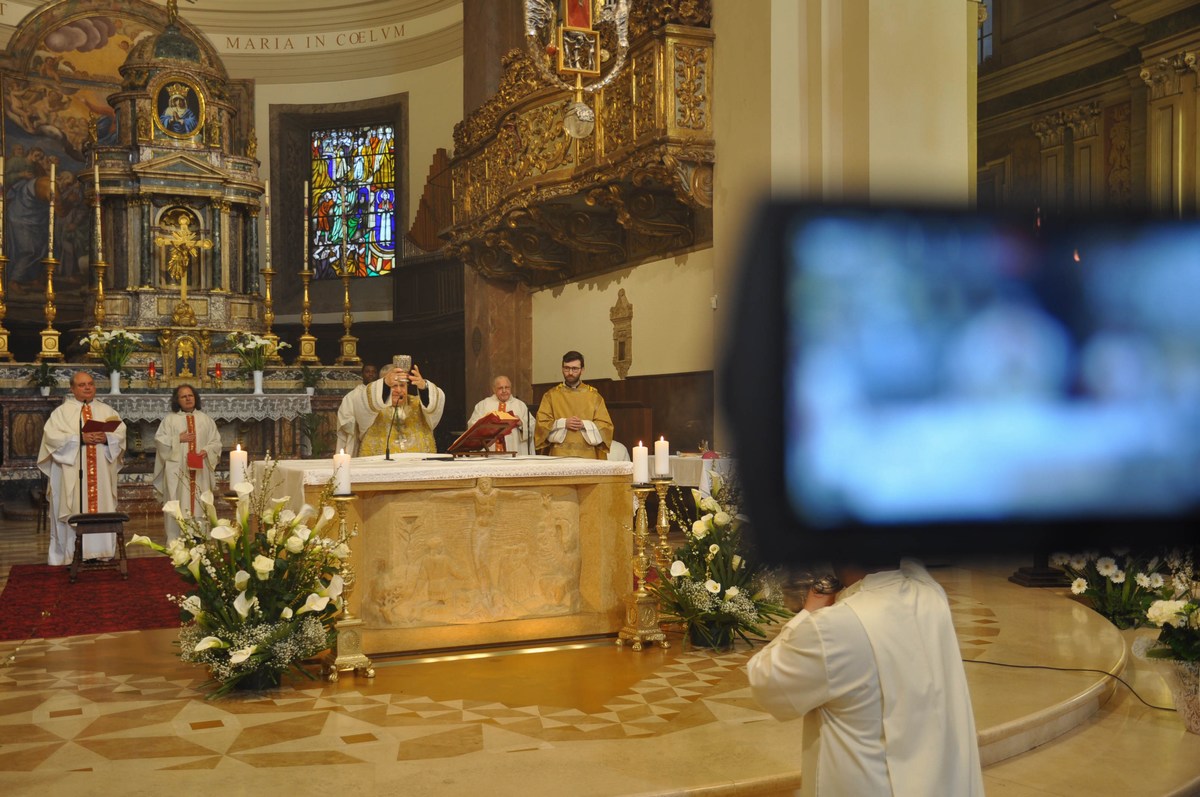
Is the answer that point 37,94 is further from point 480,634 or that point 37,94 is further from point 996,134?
point 480,634

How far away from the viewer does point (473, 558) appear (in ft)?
21.7

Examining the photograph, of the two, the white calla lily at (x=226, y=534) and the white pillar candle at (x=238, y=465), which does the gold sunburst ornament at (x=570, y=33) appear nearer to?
the white pillar candle at (x=238, y=465)

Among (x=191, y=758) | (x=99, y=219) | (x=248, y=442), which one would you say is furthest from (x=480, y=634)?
(x=99, y=219)

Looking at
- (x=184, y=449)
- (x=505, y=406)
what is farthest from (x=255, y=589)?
(x=184, y=449)

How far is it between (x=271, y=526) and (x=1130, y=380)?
17.0 feet

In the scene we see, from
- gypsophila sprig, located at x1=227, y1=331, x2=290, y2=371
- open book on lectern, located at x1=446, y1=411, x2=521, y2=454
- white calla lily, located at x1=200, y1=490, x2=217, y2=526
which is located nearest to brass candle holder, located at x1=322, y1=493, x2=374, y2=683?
white calla lily, located at x1=200, y1=490, x2=217, y2=526

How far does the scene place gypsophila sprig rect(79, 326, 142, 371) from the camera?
15.7 meters

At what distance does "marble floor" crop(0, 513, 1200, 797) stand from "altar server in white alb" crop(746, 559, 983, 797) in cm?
180

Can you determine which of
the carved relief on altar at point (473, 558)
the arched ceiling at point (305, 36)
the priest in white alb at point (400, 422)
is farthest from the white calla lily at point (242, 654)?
the arched ceiling at point (305, 36)

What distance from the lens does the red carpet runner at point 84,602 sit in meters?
7.44

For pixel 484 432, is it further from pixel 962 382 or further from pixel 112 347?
pixel 112 347

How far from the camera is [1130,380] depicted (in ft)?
3.45

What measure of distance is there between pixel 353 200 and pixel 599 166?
1141 cm

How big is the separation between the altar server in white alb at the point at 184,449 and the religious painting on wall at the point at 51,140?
910cm
